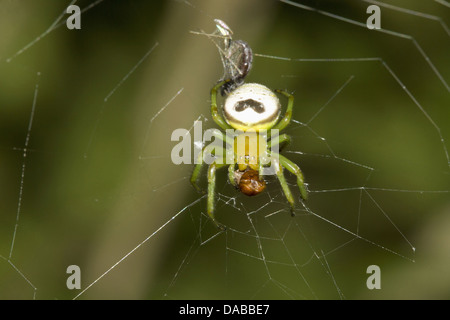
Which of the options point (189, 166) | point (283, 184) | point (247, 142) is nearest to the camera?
point (283, 184)

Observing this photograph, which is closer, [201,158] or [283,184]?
[283,184]

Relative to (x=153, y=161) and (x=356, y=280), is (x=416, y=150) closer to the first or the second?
(x=356, y=280)

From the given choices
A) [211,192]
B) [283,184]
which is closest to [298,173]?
[283,184]

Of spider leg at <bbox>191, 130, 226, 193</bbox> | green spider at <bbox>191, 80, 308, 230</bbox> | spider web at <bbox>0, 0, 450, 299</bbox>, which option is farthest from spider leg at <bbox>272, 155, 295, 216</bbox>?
spider web at <bbox>0, 0, 450, 299</bbox>

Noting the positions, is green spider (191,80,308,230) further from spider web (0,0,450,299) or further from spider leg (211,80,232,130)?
spider web (0,0,450,299)

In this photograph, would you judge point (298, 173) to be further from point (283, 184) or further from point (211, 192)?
point (211, 192)

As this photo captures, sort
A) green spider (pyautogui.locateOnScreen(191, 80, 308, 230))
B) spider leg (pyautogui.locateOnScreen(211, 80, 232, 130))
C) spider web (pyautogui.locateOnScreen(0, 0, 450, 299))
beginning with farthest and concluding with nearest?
1. spider web (pyautogui.locateOnScreen(0, 0, 450, 299))
2. spider leg (pyautogui.locateOnScreen(211, 80, 232, 130))
3. green spider (pyautogui.locateOnScreen(191, 80, 308, 230))

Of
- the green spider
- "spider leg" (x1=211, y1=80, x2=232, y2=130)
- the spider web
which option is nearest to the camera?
the green spider
